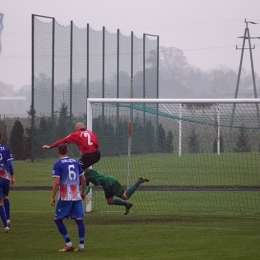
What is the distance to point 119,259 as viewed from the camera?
1232cm

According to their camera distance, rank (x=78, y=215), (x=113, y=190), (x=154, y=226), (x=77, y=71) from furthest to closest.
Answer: (x=77, y=71), (x=113, y=190), (x=154, y=226), (x=78, y=215)

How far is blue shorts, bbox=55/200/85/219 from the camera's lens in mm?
13367

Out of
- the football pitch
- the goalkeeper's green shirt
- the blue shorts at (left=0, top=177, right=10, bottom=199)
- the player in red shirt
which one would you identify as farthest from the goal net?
the blue shorts at (left=0, top=177, right=10, bottom=199)

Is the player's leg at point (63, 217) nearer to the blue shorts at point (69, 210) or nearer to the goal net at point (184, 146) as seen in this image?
the blue shorts at point (69, 210)

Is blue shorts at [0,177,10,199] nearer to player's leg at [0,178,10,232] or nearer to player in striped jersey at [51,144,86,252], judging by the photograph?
player's leg at [0,178,10,232]

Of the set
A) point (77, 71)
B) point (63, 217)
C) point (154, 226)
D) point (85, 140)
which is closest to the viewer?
point (63, 217)

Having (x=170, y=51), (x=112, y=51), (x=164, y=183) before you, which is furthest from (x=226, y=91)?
(x=164, y=183)

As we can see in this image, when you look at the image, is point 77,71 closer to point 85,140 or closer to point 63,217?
point 85,140

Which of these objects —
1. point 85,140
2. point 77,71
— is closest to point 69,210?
point 85,140

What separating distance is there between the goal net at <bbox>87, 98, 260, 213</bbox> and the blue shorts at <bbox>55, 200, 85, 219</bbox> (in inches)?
284

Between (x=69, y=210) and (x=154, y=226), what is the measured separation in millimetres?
4086

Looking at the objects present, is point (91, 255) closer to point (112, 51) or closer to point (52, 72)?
point (52, 72)

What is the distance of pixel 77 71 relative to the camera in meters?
42.6

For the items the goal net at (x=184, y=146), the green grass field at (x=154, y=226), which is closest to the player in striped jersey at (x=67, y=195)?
the green grass field at (x=154, y=226)
